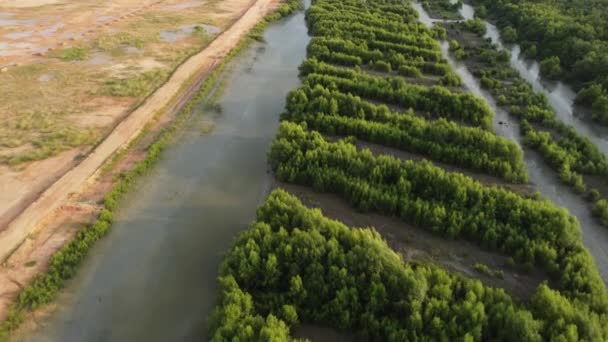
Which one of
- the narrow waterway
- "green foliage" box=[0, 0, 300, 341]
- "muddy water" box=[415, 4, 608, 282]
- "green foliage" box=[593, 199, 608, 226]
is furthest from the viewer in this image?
the narrow waterway

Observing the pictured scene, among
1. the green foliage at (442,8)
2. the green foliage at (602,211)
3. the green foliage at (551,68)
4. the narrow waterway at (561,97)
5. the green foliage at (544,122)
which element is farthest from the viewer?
the green foliage at (442,8)

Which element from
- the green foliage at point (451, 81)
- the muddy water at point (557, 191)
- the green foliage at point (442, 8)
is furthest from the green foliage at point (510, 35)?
the green foliage at point (451, 81)

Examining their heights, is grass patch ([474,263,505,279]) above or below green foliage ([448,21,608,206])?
below

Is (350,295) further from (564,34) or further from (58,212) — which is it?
(564,34)

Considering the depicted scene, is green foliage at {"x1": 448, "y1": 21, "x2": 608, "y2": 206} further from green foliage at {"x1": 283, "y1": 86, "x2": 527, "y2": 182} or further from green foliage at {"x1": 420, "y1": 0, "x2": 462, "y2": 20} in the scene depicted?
green foliage at {"x1": 420, "y1": 0, "x2": 462, "y2": 20}

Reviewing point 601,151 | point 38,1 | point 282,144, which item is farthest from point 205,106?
point 38,1

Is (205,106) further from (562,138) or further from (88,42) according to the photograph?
(562,138)

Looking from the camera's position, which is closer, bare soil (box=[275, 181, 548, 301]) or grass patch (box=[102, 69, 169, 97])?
bare soil (box=[275, 181, 548, 301])

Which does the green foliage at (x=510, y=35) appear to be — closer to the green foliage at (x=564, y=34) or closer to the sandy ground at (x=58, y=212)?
the green foliage at (x=564, y=34)

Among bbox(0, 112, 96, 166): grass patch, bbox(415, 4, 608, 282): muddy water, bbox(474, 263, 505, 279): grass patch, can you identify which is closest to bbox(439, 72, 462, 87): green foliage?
bbox(415, 4, 608, 282): muddy water
